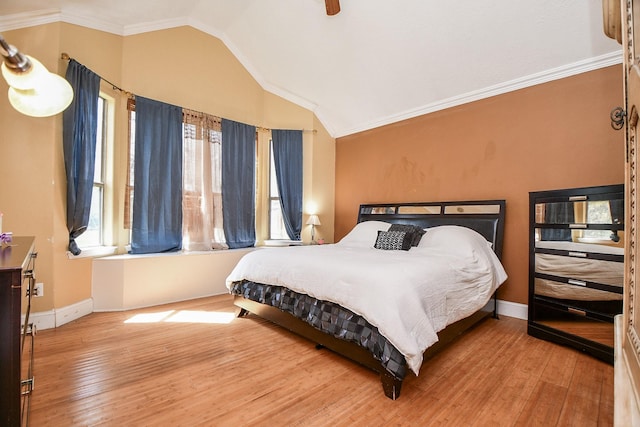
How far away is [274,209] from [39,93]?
12.4ft

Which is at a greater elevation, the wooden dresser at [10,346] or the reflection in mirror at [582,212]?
the reflection in mirror at [582,212]

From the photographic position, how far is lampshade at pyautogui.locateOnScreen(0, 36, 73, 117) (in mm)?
905

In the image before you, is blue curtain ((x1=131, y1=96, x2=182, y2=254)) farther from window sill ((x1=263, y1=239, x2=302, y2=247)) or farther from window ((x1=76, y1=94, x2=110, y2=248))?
window sill ((x1=263, y1=239, x2=302, y2=247))

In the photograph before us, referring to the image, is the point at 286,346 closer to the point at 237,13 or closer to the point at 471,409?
the point at 471,409

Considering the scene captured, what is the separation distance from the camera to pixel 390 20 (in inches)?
122

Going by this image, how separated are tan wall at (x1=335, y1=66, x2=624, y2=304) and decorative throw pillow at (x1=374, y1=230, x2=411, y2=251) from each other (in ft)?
3.33

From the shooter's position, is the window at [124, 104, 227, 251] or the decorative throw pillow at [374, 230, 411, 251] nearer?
the decorative throw pillow at [374, 230, 411, 251]

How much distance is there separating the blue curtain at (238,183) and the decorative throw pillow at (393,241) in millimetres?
2098

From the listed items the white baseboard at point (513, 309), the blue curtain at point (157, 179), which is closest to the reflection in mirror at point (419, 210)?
the white baseboard at point (513, 309)

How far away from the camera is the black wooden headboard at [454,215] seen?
3225mm

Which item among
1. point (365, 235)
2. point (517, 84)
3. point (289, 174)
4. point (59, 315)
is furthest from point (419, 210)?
point (59, 315)

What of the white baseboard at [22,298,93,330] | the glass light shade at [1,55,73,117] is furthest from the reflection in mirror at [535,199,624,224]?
the white baseboard at [22,298,93,330]

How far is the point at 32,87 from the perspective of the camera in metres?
1.00

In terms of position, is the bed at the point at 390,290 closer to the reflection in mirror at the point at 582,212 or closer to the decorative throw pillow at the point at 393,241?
the decorative throw pillow at the point at 393,241
